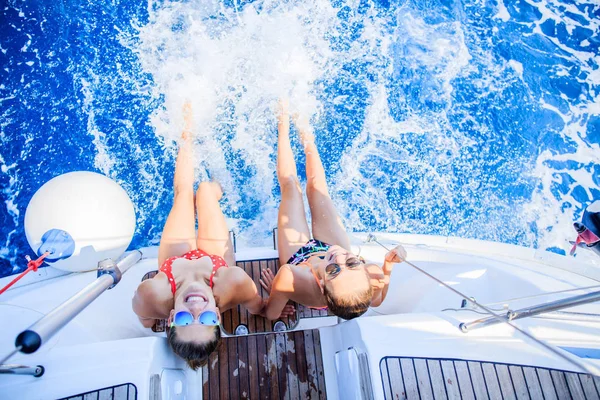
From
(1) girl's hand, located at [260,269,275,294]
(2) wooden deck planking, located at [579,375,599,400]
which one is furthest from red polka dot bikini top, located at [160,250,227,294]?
(2) wooden deck planking, located at [579,375,599,400]

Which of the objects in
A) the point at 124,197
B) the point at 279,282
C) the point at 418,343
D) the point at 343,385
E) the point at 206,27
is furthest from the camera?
the point at 206,27

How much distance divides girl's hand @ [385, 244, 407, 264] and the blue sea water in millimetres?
1331

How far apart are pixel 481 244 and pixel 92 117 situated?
13.2ft

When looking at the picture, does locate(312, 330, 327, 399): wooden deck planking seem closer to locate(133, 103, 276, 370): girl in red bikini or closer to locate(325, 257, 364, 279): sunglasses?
locate(133, 103, 276, 370): girl in red bikini

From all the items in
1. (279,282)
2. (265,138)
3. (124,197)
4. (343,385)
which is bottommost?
(343,385)

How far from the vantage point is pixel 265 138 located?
3.97 meters

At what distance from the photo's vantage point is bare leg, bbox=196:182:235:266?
3018 millimetres

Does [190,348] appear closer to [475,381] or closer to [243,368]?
[243,368]

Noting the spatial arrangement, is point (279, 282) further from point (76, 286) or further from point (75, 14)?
point (75, 14)

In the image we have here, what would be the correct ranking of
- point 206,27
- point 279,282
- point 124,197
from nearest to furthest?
point 279,282 < point 124,197 < point 206,27

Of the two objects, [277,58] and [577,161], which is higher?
[277,58]

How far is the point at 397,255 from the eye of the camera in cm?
255

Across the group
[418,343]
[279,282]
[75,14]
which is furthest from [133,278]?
[75,14]

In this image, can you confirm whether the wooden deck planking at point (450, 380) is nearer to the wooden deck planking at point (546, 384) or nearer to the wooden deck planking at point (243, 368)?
the wooden deck planking at point (546, 384)
